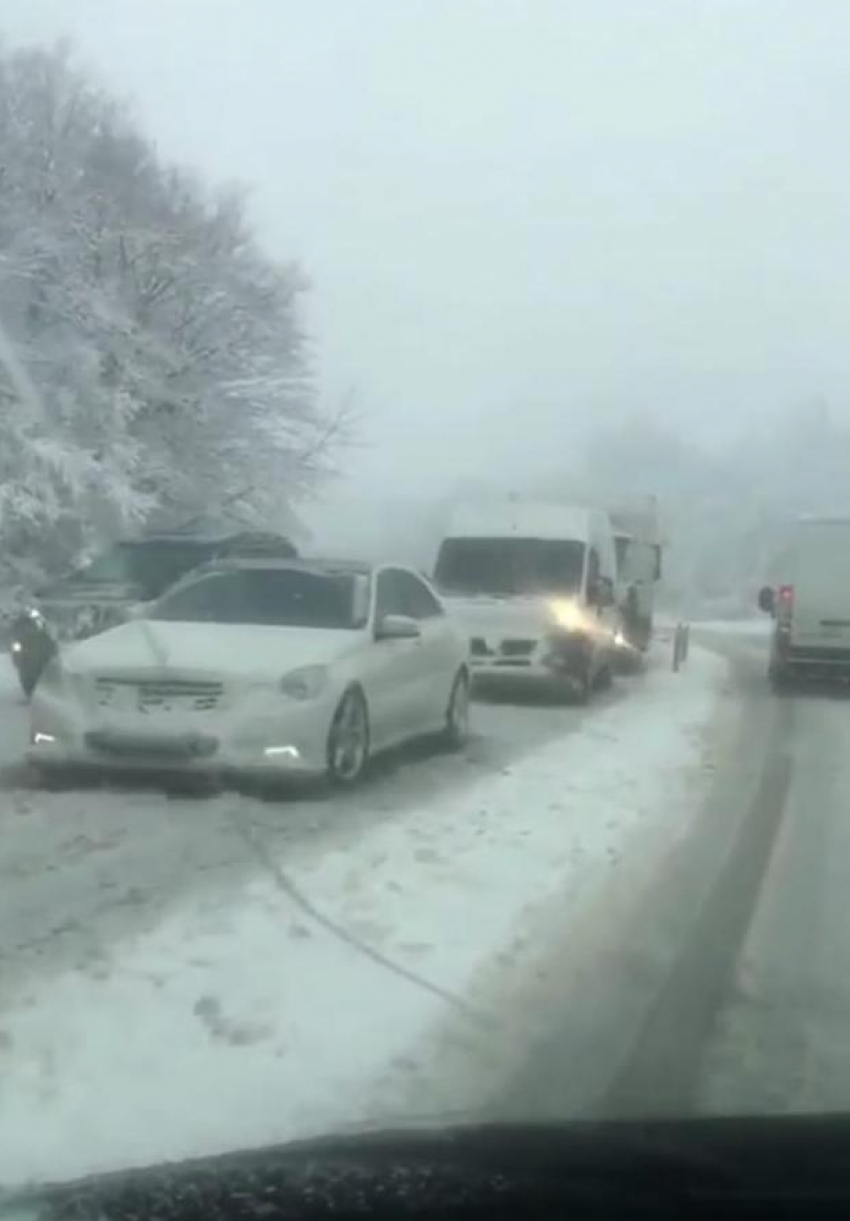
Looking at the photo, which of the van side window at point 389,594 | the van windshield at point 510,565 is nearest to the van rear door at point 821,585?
the van windshield at point 510,565

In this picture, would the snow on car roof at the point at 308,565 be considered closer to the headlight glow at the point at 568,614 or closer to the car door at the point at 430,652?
the car door at the point at 430,652

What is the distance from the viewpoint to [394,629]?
13945mm

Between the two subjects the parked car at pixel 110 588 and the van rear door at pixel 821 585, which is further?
the van rear door at pixel 821 585


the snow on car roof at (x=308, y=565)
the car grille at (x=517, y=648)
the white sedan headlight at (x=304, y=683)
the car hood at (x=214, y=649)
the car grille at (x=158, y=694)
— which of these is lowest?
the car grille at (x=517, y=648)

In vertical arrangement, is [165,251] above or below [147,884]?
above

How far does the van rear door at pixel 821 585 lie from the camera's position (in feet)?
87.9

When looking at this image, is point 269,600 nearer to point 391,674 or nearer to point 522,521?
point 391,674

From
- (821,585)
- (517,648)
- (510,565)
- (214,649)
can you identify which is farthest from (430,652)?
(821,585)

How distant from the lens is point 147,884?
955 cm

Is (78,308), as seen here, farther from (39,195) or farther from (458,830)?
(458,830)

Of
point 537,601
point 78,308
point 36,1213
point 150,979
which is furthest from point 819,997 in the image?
point 78,308

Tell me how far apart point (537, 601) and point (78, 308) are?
17.6m

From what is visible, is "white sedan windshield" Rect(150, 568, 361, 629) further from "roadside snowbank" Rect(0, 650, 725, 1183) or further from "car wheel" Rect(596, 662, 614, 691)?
"car wheel" Rect(596, 662, 614, 691)

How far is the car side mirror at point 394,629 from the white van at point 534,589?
7758mm
